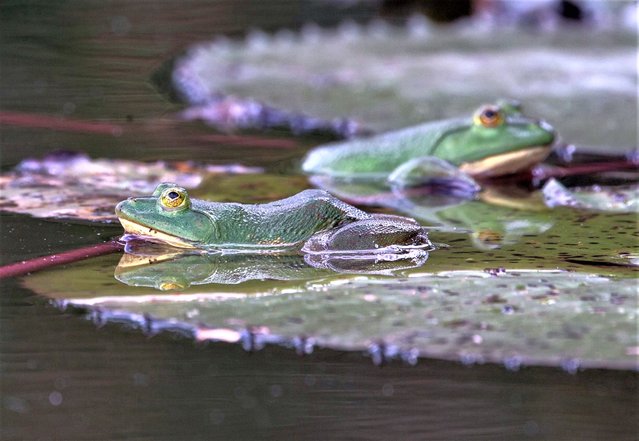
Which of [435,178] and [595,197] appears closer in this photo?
[595,197]

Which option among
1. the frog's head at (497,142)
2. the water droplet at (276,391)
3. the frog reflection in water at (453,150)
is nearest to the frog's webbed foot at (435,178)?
the frog reflection in water at (453,150)

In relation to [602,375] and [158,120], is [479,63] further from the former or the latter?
[602,375]

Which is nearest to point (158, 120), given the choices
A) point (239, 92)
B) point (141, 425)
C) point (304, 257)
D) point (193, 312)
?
point (239, 92)

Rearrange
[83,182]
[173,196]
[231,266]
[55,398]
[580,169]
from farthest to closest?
[580,169], [83,182], [173,196], [231,266], [55,398]

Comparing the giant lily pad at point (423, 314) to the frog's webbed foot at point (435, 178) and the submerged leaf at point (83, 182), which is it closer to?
the submerged leaf at point (83, 182)

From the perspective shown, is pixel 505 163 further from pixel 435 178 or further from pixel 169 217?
pixel 169 217

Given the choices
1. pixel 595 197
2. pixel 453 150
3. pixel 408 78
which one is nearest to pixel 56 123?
pixel 408 78

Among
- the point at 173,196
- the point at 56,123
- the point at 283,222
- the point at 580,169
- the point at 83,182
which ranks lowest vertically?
the point at 580,169

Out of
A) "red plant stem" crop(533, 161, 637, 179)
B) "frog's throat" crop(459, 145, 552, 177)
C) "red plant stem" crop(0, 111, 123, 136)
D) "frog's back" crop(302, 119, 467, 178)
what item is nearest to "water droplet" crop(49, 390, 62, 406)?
"frog's back" crop(302, 119, 467, 178)
